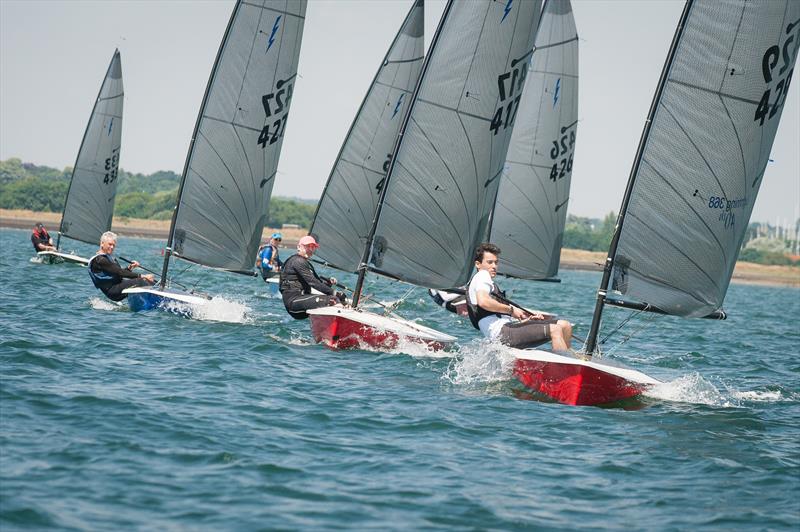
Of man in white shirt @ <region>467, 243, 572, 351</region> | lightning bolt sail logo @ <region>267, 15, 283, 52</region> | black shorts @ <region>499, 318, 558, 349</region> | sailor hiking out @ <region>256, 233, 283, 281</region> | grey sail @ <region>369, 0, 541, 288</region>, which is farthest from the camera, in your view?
sailor hiking out @ <region>256, 233, 283, 281</region>

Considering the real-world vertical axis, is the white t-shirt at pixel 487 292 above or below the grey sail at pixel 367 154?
below

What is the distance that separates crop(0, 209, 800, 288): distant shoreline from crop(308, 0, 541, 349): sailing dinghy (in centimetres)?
6858

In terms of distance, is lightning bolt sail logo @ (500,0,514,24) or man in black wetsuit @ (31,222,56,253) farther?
man in black wetsuit @ (31,222,56,253)

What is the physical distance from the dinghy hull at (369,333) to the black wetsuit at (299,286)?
3.45ft

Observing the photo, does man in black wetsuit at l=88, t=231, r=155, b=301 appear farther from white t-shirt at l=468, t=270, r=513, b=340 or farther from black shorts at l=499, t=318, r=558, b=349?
black shorts at l=499, t=318, r=558, b=349

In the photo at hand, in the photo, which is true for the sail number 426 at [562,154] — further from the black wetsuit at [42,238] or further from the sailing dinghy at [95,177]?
the black wetsuit at [42,238]

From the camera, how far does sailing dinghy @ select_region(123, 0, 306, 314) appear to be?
19.4 meters

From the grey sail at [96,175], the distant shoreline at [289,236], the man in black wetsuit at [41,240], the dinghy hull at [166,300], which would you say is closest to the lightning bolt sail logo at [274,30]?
the dinghy hull at [166,300]

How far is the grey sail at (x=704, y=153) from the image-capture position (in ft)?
38.5

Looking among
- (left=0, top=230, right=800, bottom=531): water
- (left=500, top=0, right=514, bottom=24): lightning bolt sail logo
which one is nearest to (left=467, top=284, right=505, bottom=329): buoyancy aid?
(left=0, top=230, right=800, bottom=531): water

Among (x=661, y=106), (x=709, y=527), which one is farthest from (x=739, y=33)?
(x=709, y=527)

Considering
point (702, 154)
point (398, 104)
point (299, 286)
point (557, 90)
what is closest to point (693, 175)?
point (702, 154)

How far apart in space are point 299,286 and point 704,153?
23.5 ft

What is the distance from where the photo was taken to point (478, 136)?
52.2 ft
